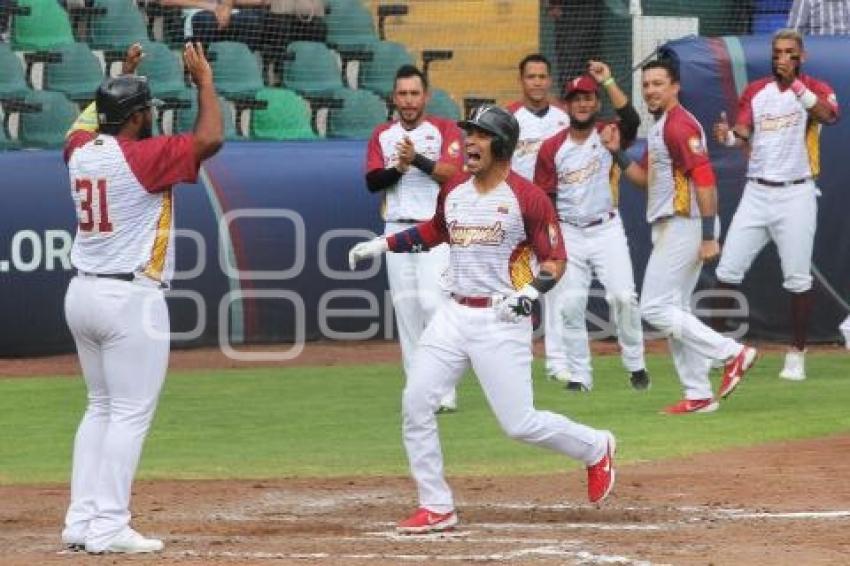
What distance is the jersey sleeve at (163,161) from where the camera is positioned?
314 inches

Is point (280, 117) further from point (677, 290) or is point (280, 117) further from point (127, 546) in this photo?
point (127, 546)

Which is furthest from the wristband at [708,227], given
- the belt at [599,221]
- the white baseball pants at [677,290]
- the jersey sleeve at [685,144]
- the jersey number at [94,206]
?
the jersey number at [94,206]

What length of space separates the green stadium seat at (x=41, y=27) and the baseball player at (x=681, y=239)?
23.7 ft

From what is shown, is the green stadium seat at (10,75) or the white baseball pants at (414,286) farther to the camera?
the green stadium seat at (10,75)

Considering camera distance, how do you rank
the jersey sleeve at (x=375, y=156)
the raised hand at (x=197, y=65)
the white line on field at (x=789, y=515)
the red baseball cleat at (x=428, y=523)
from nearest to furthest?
the raised hand at (x=197, y=65) → the red baseball cleat at (x=428, y=523) → the white line on field at (x=789, y=515) → the jersey sleeve at (x=375, y=156)

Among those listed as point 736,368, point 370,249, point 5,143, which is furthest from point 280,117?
point 370,249

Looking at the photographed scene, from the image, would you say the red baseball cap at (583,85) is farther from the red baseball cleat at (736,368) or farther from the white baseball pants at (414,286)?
the red baseball cleat at (736,368)

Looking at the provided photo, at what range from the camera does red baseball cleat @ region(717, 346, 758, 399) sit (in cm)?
1211

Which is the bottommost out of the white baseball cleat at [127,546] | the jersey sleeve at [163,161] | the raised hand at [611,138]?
the white baseball cleat at [127,546]

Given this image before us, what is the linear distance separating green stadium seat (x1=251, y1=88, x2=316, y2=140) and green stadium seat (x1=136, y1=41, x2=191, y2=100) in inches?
29.1

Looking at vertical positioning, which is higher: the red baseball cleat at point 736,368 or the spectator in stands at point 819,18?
the spectator in stands at point 819,18

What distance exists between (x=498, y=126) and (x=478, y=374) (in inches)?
43.6

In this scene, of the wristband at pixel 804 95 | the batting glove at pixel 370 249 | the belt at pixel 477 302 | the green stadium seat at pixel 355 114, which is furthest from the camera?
the green stadium seat at pixel 355 114

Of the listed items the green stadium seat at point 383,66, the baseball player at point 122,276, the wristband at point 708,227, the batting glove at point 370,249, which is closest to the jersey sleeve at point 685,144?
the wristband at point 708,227
